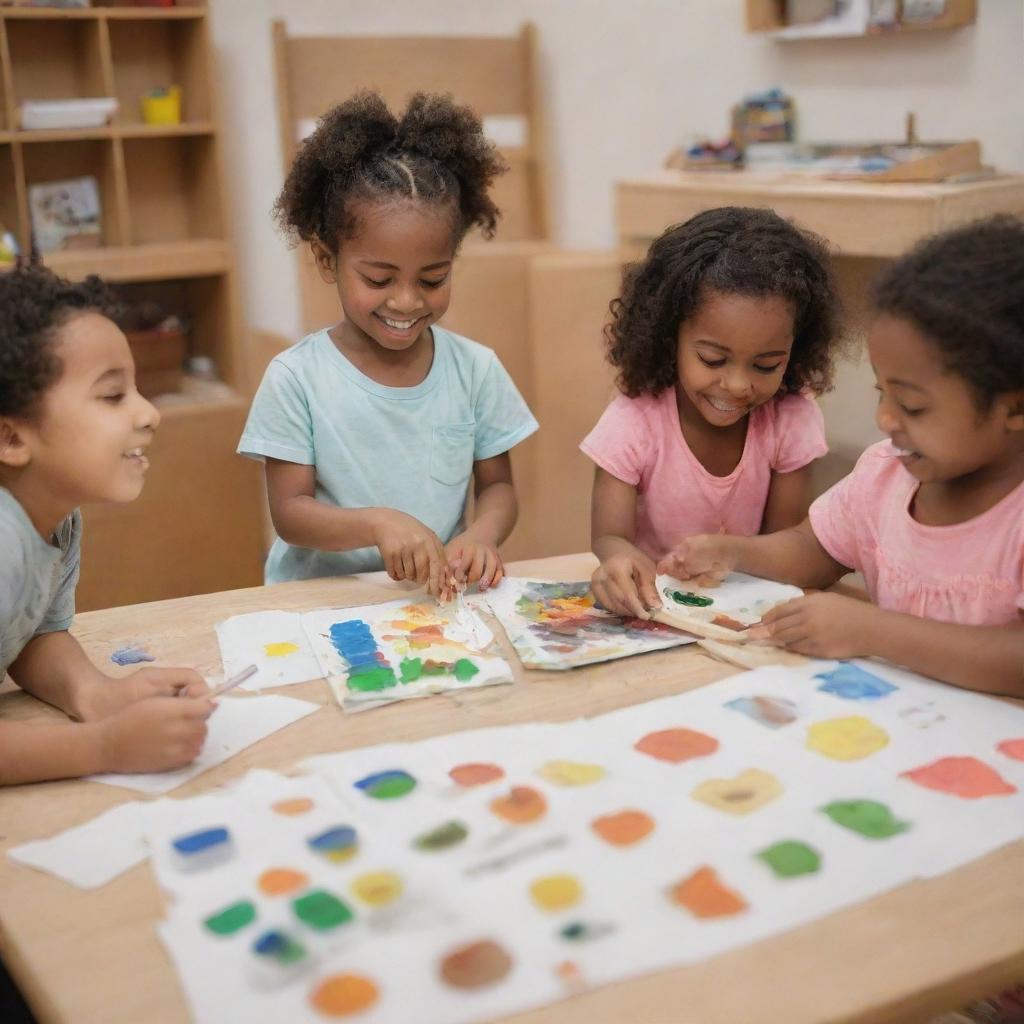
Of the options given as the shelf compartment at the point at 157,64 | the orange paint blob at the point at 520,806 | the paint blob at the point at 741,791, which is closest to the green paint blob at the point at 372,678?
the orange paint blob at the point at 520,806

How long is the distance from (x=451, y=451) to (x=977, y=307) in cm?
81

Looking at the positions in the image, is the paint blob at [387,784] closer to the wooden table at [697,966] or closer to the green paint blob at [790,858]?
the wooden table at [697,966]

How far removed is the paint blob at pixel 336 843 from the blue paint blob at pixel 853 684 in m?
0.47

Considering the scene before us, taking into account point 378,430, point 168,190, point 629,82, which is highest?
point 629,82

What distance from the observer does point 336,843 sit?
2.69 ft

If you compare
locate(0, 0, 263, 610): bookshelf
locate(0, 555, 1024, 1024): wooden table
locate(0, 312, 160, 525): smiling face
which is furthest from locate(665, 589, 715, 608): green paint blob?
locate(0, 0, 263, 610): bookshelf

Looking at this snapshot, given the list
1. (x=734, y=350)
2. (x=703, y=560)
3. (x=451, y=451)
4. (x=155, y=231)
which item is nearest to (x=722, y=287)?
(x=734, y=350)

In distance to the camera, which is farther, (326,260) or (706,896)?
(326,260)

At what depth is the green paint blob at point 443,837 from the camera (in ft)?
2.67

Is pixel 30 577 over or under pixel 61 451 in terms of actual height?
under

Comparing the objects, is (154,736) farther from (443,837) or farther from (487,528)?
(487,528)

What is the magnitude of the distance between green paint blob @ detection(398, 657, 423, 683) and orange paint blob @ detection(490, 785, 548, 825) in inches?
9.0

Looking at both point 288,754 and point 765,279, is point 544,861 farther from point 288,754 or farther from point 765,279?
point 765,279

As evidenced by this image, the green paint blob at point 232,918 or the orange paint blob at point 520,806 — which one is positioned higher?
the orange paint blob at point 520,806
